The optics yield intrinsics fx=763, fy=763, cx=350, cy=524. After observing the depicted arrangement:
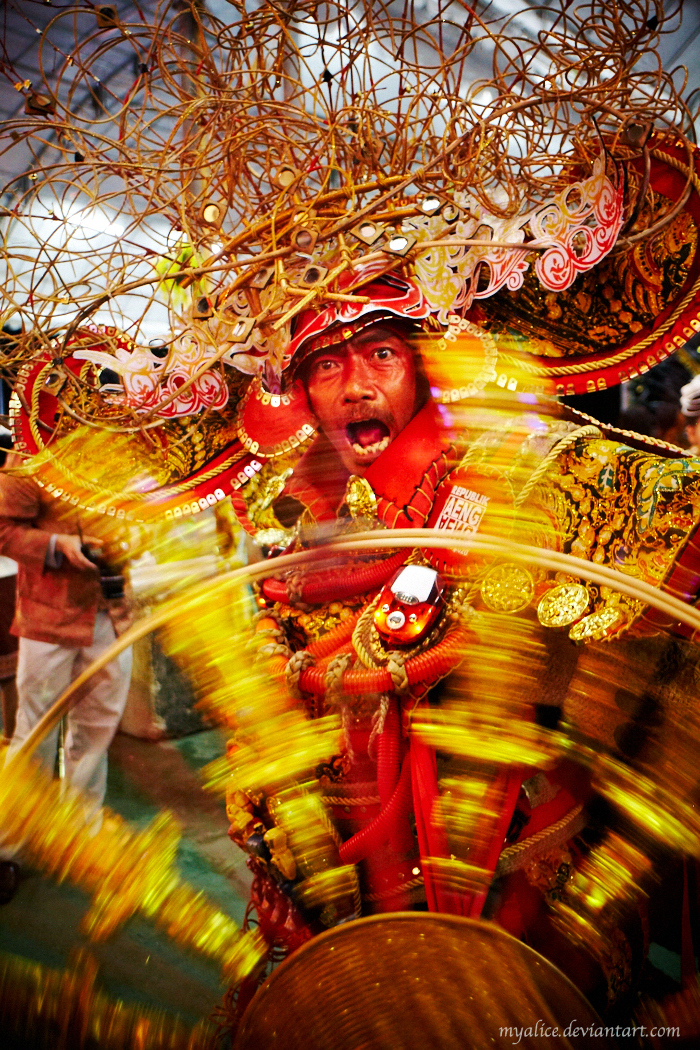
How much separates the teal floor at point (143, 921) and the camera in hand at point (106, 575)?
0.87ft

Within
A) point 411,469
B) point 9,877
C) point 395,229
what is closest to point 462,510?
point 411,469

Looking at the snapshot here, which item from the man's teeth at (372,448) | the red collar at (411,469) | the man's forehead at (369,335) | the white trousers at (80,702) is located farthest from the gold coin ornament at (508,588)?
the white trousers at (80,702)

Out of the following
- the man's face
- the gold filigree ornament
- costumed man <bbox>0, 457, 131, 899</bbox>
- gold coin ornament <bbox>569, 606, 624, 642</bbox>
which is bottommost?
costumed man <bbox>0, 457, 131, 899</bbox>

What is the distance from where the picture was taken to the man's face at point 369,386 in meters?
1.08

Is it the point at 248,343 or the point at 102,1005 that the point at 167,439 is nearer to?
the point at 248,343

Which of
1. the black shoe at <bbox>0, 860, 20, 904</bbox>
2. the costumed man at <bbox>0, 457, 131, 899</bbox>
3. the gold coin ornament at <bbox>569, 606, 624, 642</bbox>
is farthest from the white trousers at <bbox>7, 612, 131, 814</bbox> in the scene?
the gold coin ornament at <bbox>569, 606, 624, 642</bbox>

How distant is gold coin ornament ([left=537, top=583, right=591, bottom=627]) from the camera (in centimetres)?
91

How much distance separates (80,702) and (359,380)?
60cm

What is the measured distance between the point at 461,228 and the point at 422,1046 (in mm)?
966

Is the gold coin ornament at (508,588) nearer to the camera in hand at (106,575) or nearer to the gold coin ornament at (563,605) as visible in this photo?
the gold coin ornament at (563,605)

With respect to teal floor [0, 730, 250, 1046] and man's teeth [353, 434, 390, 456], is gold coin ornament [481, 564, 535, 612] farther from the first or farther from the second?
teal floor [0, 730, 250, 1046]

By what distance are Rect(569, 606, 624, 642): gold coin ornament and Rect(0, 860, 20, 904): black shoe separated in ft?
2.40

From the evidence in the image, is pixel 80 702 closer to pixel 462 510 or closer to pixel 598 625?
pixel 462 510

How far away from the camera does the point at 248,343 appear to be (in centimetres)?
112
